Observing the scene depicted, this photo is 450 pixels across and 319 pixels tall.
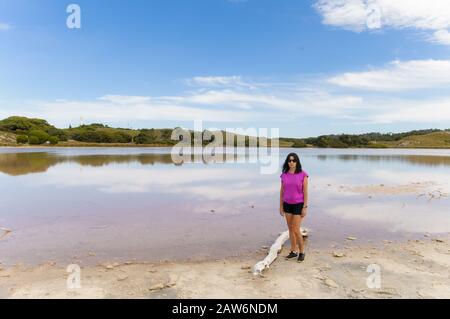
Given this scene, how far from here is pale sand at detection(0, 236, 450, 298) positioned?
21.2ft

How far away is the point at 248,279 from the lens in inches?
282

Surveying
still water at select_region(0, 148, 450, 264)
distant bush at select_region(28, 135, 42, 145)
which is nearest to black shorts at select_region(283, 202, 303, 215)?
still water at select_region(0, 148, 450, 264)

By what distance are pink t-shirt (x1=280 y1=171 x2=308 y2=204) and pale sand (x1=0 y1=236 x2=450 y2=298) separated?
149 centimetres

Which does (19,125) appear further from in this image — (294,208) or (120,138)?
(294,208)

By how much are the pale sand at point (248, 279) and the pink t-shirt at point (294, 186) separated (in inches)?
58.8

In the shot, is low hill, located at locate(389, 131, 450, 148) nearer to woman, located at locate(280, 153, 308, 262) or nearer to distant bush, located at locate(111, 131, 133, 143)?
distant bush, located at locate(111, 131, 133, 143)

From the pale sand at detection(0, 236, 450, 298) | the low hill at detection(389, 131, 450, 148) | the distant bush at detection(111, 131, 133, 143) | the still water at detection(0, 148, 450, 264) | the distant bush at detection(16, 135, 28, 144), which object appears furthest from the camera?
the low hill at detection(389, 131, 450, 148)

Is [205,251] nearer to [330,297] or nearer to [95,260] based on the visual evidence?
[95,260]

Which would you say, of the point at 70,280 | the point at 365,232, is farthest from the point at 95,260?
the point at 365,232

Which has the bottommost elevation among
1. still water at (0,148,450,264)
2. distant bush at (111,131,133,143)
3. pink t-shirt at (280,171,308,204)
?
still water at (0,148,450,264)

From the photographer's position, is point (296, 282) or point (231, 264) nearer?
point (296, 282)

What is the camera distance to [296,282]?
275 inches
